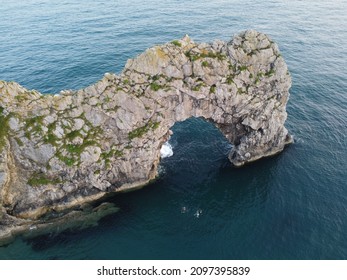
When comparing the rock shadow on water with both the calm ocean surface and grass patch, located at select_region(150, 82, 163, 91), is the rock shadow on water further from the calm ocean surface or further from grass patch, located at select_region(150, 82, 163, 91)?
grass patch, located at select_region(150, 82, 163, 91)

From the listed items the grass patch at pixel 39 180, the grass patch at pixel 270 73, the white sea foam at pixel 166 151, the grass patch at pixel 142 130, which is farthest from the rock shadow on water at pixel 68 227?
the grass patch at pixel 270 73

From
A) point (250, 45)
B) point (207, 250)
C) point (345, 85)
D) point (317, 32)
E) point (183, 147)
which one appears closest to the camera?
point (207, 250)

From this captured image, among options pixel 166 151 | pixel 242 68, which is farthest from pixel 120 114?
pixel 242 68

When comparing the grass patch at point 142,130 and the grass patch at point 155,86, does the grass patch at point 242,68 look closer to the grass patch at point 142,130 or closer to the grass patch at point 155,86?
the grass patch at point 155,86

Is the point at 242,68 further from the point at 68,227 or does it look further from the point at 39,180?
the point at 68,227

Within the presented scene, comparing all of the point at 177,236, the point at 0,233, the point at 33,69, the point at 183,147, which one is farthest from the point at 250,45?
the point at 33,69

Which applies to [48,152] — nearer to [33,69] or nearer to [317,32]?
[33,69]
